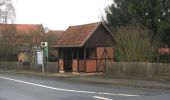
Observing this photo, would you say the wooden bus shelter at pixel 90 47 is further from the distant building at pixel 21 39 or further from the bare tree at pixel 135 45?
the distant building at pixel 21 39

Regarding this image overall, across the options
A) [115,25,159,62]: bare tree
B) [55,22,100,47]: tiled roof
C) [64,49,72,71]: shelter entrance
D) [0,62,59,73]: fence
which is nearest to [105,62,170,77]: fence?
[115,25,159,62]: bare tree

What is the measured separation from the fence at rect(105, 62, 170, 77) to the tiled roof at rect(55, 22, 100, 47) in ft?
18.4

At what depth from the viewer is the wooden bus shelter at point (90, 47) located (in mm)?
36719

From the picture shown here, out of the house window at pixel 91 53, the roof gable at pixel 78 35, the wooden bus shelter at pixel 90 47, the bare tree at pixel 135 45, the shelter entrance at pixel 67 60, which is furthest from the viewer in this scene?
the shelter entrance at pixel 67 60

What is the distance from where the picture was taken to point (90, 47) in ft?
120

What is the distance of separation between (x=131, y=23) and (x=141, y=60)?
628 cm

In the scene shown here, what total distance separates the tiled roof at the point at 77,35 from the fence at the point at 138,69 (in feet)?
18.4

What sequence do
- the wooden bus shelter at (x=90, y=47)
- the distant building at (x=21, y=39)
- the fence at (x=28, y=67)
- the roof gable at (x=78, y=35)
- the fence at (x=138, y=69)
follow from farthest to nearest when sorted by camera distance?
the distant building at (x=21, y=39) < the fence at (x=28, y=67) < the wooden bus shelter at (x=90, y=47) < the roof gable at (x=78, y=35) < the fence at (x=138, y=69)

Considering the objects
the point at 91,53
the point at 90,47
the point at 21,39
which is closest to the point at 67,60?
the point at 91,53

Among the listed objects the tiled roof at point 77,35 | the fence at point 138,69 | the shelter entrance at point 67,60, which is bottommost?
the fence at point 138,69

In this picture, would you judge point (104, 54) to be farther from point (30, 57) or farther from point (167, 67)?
point (30, 57)

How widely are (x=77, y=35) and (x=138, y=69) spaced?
37.2 ft

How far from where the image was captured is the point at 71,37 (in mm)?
39281

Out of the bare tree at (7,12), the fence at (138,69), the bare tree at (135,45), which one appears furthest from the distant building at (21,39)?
the fence at (138,69)
